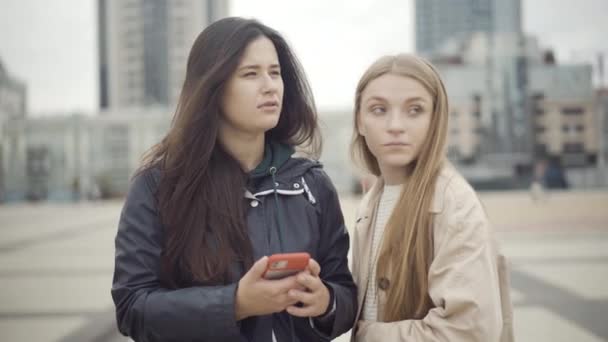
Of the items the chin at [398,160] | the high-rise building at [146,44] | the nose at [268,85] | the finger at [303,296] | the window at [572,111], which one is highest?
the high-rise building at [146,44]

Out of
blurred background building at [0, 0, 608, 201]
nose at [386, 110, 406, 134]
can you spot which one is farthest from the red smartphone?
blurred background building at [0, 0, 608, 201]

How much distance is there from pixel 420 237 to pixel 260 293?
0.45m

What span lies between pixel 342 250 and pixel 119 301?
2.15 feet

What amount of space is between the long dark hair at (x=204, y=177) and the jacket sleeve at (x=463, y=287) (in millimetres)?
507

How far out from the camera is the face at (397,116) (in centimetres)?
156

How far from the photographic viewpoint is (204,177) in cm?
164

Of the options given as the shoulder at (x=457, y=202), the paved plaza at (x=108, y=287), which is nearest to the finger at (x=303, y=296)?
the shoulder at (x=457, y=202)

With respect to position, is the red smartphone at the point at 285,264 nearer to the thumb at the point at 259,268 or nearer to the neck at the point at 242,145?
the thumb at the point at 259,268

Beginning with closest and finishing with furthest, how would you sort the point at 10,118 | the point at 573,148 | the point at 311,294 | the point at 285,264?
the point at 285,264 < the point at 311,294 < the point at 573,148 < the point at 10,118

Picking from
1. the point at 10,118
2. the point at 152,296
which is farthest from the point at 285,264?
the point at 10,118

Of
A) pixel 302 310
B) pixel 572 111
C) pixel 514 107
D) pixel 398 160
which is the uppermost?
pixel 514 107

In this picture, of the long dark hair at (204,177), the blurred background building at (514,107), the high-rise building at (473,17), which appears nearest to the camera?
the long dark hair at (204,177)

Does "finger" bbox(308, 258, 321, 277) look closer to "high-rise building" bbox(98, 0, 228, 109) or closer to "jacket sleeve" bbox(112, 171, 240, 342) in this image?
"jacket sleeve" bbox(112, 171, 240, 342)

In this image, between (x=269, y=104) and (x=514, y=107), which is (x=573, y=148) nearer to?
(x=514, y=107)
